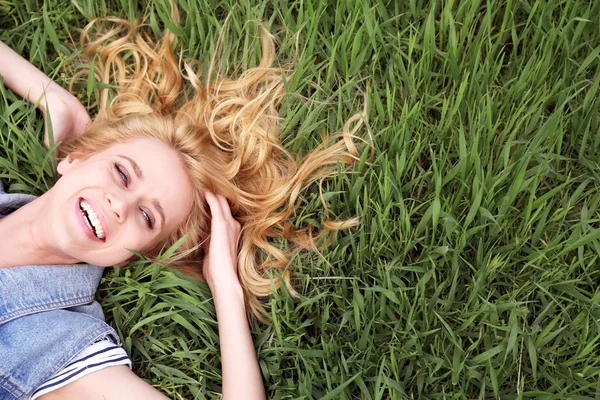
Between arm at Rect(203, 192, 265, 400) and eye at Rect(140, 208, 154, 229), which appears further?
eye at Rect(140, 208, 154, 229)

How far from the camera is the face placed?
2.36 metres

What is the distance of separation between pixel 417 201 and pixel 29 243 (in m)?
1.47

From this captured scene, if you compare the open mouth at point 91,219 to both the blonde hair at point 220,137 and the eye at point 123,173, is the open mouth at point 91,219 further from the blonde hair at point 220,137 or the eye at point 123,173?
the blonde hair at point 220,137

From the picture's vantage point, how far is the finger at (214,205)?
263 cm

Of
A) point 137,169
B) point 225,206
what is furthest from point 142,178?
point 225,206

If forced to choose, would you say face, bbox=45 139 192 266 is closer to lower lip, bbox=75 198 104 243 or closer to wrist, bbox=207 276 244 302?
lower lip, bbox=75 198 104 243

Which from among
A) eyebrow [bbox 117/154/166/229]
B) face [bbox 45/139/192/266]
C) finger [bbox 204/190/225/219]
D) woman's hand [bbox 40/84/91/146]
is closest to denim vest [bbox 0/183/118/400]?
face [bbox 45/139/192/266]

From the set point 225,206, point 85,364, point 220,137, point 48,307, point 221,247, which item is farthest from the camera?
point 220,137

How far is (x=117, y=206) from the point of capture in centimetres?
232

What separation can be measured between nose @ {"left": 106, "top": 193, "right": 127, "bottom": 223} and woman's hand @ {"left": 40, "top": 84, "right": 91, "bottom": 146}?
541mm

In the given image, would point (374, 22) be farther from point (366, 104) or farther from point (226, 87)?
point (226, 87)

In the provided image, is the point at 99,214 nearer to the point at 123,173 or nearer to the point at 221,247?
the point at 123,173

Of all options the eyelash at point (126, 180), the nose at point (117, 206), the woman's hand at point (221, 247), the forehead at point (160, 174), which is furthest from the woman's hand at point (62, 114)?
the woman's hand at point (221, 247)

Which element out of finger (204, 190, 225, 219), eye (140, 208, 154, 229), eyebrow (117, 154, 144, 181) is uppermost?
eyebrow (117, 154, 144, 181)
